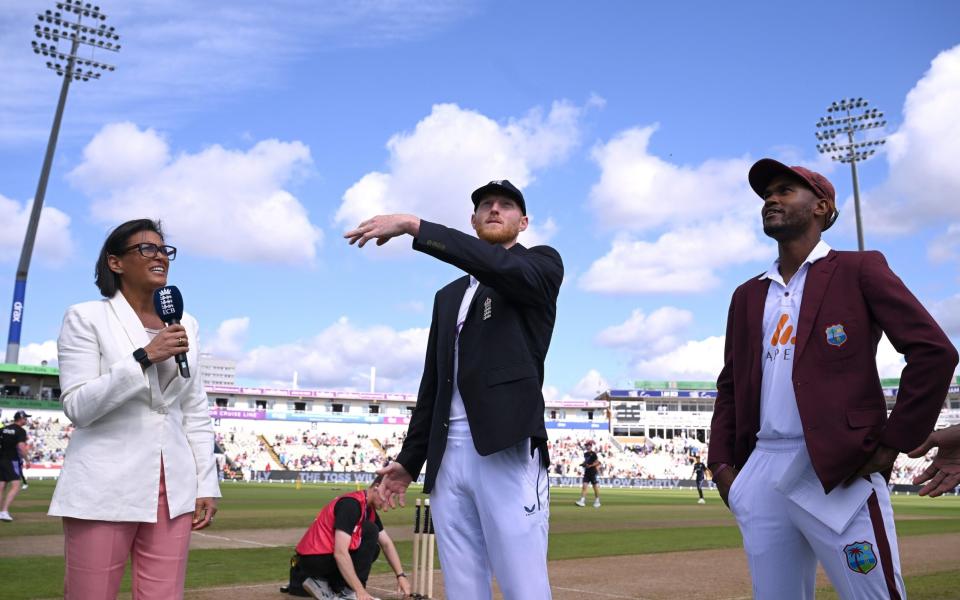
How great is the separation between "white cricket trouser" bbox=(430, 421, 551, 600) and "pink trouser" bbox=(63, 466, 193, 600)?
48.3 inches

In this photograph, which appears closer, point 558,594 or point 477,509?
point 477,509

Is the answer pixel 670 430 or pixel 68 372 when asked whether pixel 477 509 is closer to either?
pixel 68 372

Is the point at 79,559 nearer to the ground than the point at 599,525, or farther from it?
farther from it

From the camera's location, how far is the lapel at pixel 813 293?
3.65 metres

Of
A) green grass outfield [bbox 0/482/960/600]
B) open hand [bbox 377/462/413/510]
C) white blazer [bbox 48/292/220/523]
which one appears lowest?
green grass outfield [bbox 0/482/960/600]

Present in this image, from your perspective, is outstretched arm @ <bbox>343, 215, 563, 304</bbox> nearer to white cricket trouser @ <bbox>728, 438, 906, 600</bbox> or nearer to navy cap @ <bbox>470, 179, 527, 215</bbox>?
navy cap @ <bbox>470, 179, 527, 215</bbox>

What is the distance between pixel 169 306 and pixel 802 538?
3045 millimetres

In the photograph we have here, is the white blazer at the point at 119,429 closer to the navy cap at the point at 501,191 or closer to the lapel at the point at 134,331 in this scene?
the lapel at the point at 134,331

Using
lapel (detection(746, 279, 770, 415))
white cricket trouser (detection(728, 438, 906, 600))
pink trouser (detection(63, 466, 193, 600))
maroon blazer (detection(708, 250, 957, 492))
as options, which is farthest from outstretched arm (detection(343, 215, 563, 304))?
pink trouser (detection(63, 466, 193, 600))

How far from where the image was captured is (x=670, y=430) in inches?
4230

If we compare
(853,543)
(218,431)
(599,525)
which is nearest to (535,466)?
(853,543)

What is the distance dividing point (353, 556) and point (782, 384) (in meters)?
5.88

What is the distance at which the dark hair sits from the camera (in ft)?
14.0

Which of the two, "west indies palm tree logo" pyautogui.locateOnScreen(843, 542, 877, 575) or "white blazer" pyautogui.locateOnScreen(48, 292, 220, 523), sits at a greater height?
"white blazer" pyautogui.locateOnScreen(48, 292, 220, 523)
